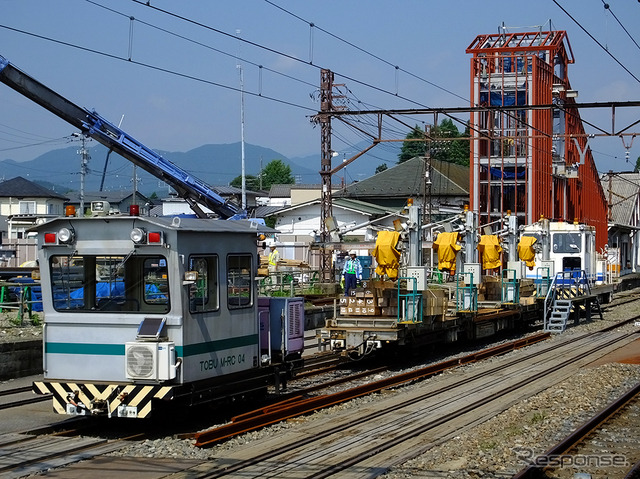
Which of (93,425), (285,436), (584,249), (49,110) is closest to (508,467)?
(285,436)

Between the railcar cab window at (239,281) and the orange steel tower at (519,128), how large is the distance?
35.7 meters

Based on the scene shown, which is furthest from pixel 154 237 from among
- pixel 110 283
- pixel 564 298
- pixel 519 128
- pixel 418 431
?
pixel 519 128

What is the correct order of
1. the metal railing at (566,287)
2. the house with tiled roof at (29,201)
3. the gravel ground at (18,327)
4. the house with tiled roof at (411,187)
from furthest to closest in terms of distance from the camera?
the house with tiled roof at (29,201), the house with tiled roof at (411,187), the metal railing at (566,287), the gravel ground at (18,327)

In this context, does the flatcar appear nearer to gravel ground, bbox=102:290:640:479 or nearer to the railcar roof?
the railcar roof

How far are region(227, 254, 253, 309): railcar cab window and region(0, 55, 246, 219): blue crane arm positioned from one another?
780cm

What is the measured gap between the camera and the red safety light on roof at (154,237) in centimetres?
1109

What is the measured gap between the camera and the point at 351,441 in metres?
11.2

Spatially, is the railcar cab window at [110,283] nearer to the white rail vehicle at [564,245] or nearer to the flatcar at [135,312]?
the flatcar at [135,312]

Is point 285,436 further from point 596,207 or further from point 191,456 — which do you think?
point 596,207

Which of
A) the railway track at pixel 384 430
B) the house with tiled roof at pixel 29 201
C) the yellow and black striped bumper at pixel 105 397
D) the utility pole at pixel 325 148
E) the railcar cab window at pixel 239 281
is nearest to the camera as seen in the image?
the railway track at pixel 384 430

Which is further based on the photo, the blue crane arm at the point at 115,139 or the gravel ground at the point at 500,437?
the blue crane arm at the point at 115,139

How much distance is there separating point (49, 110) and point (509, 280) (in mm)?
14462

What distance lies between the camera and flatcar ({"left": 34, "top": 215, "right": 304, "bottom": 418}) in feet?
36.1

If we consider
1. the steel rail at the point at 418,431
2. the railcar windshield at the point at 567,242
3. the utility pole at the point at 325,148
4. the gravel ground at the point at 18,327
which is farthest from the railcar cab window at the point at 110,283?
the railcar windshield at the point at 567,242
